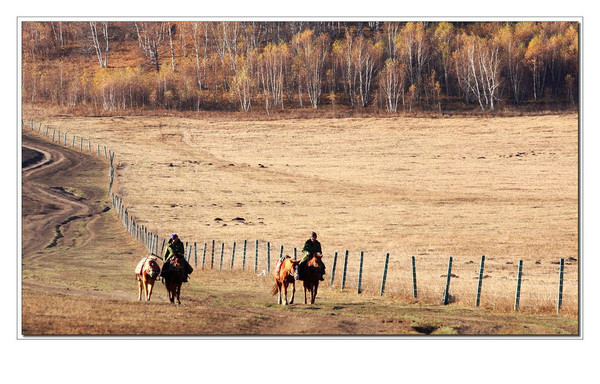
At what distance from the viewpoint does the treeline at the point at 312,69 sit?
105m

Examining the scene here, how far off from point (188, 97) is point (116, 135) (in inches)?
436

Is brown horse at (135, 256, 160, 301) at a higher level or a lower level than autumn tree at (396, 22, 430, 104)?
lower

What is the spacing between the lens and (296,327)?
2120 cm

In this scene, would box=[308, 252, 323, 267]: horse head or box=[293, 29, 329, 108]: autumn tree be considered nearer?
box=[308, 252, 323, 267]: horse head

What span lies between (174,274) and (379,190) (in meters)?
47.1

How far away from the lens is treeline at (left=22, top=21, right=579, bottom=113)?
105 metres

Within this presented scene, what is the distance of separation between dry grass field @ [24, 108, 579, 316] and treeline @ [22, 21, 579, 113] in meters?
3.72

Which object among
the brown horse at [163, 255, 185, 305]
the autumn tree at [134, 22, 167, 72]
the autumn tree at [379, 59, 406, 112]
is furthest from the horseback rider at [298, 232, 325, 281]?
the autumn tree at [134, 22, 167, 72]

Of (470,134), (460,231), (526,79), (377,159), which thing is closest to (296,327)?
(460,231)

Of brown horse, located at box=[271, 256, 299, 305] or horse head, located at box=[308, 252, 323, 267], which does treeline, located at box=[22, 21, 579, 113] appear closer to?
brown horse, located at box=[271, 256, 299, 305]

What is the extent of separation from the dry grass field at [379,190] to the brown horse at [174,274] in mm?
7860

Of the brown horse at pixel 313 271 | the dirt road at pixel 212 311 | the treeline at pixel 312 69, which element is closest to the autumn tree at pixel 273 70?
the treeline at pixel 312 69

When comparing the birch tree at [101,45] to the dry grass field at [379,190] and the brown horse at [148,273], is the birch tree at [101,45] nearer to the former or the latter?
the dry grass field at [379,190]

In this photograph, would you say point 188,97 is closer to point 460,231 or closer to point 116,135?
point 116,135
